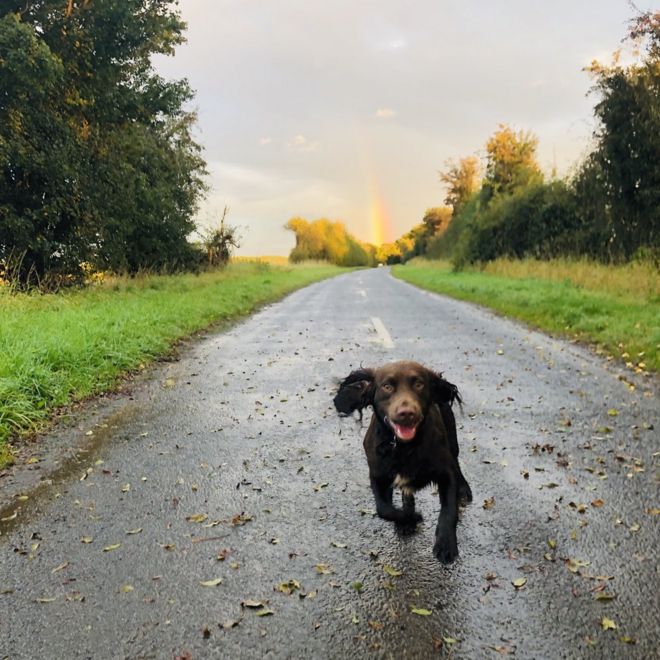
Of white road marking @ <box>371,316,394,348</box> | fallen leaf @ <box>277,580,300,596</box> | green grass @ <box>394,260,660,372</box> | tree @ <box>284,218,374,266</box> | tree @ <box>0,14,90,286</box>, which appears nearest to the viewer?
fallen leaf @ <box>277,580,300,596</box>

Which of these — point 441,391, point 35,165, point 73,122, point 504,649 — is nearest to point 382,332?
point 441,391

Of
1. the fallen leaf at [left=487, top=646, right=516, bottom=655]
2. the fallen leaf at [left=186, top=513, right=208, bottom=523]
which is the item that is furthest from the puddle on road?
the fallen leaf at [left=487, top=646, right=516, bottom=655]

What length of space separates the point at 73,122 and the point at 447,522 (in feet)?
59.4

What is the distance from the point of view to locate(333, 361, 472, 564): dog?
3.22 m

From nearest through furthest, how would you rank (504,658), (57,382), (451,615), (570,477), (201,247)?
(504,658) → (451,615) → (570,477) → (57,382) → (201,247)

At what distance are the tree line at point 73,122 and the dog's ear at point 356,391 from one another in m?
13.7

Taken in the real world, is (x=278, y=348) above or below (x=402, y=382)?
below

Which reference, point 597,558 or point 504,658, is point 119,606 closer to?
point 504,658

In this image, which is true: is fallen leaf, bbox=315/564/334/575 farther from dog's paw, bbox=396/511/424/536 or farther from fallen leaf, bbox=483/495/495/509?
fallen leaf, bbox=483/495/495/509

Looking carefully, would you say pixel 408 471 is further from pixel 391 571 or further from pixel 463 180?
pixel 463 180

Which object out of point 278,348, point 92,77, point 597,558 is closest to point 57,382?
point 278,348

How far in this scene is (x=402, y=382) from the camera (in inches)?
140

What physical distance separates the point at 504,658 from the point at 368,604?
0.65 meters

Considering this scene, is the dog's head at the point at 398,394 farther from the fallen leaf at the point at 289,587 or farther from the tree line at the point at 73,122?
the tree line at the point at 73,122
